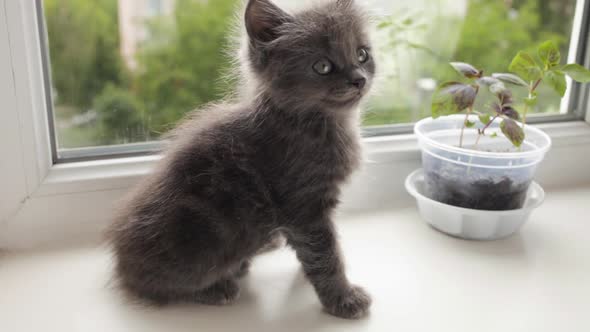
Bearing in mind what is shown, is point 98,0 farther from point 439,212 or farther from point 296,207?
point 439,212

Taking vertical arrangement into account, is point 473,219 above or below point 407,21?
below

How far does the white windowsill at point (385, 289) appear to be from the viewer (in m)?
0.93

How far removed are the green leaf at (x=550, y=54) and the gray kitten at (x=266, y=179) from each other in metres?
0.40

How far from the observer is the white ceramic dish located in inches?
45.6

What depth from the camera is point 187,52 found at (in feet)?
4.65

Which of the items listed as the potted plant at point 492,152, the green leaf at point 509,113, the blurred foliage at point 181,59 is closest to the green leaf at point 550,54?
the potted plant at point 492,152

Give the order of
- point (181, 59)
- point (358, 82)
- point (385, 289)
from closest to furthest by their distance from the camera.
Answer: point (358, 82)
point (385, 289)
point (181, 59)

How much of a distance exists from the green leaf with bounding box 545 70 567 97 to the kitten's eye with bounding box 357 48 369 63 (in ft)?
1.34

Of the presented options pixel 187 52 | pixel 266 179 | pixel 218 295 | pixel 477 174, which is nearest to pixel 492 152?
pixel 477 174

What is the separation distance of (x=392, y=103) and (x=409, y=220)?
36 centimetres

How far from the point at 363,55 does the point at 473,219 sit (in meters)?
0.44

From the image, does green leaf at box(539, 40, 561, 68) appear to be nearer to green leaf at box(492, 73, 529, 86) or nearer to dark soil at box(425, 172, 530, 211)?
green leaf at box(492, 73, 529, 86)

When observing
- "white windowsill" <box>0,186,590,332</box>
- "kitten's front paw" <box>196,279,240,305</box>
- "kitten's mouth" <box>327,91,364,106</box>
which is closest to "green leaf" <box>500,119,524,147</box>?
"white windowsill" <box>0,186,590,332</box>

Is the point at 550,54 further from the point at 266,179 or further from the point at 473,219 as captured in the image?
the point at 266,179
